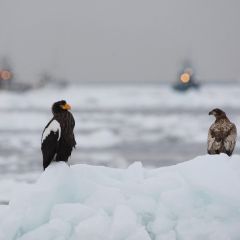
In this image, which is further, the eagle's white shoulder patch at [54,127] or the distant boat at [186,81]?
the distant boat at [186,81]

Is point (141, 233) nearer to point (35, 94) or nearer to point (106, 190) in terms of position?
point (106, 190)

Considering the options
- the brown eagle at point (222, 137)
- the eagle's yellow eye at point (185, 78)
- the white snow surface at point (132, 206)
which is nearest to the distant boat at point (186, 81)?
the eagle's yellow eye at point (185, 78)

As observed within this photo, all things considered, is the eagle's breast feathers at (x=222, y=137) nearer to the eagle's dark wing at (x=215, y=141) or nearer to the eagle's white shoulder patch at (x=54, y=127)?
the eagle's dark wing at (x=215, y=141)

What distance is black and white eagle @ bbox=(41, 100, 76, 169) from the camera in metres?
8.54

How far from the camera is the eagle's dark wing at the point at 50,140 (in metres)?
8.52

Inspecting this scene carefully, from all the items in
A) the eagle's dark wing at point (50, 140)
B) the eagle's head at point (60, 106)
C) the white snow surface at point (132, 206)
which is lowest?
the white snow surface at point (132, 206)

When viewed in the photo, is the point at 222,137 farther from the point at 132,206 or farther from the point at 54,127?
the point at 54,127

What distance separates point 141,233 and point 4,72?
101 meters

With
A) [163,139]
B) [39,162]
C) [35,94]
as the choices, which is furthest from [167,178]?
[35,94]

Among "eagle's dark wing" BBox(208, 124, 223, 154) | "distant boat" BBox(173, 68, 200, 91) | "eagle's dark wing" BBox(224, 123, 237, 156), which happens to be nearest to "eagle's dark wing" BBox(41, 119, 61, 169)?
"eagle's dark wing" BBox(208, 124, 223, 154)

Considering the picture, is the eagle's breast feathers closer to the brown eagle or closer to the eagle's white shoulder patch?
the brown eagle

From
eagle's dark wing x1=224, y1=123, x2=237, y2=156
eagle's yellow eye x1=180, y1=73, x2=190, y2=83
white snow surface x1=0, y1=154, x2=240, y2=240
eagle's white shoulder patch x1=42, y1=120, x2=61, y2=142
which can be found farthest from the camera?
eagle's yellow eye x1=180, y1=73, x2=190, y2=83

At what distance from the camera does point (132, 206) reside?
7844 millimetres

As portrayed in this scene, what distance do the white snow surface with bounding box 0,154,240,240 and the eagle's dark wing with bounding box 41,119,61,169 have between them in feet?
0.89
